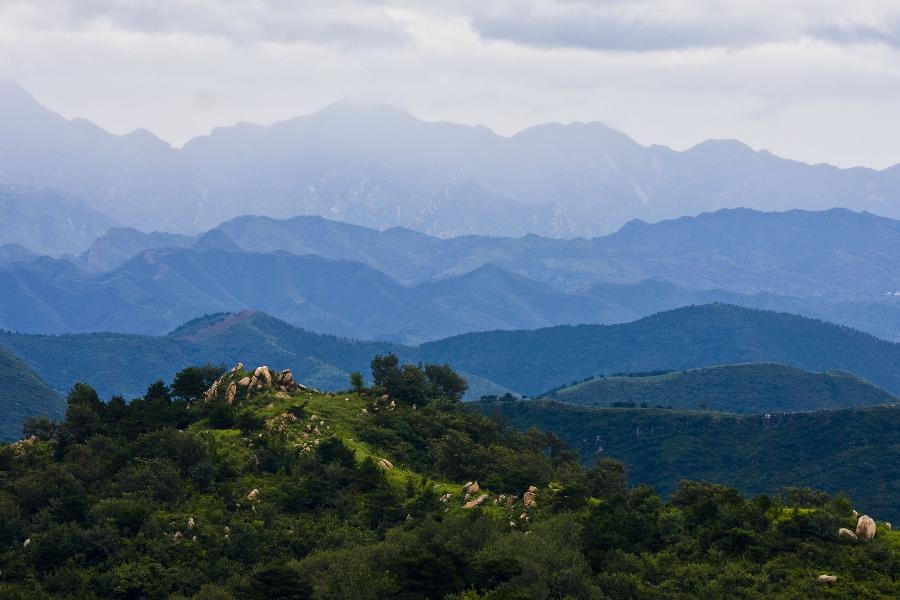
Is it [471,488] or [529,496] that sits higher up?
[529,496]

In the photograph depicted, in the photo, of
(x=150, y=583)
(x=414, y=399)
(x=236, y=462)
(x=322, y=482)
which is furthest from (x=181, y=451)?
(x=414, y=399)

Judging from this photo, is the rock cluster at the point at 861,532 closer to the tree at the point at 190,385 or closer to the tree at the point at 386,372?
the tree at the point at 386,372

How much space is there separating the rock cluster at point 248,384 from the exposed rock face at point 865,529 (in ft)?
157

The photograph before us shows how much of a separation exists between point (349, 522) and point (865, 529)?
31.8 metres

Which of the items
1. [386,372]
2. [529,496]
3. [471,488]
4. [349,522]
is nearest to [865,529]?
[529,496]

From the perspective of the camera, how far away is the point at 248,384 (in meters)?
105

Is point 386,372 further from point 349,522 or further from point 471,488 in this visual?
point 349,522

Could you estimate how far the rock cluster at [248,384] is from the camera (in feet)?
343

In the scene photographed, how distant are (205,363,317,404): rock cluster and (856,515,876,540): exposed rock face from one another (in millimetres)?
48002

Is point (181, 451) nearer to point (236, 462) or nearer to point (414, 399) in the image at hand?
point (236, 462)

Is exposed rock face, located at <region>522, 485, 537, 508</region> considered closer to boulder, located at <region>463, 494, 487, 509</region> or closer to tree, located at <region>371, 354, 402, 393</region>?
boulder, located at <region>463, 494, 487, 509</region>

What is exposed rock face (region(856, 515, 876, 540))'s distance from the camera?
243 ft

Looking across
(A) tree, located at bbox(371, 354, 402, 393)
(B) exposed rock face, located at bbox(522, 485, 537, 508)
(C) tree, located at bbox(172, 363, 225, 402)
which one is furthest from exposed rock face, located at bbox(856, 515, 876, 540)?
(C) tree, located at bbox(172, 363, 225, 402)

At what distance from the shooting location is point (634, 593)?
68312 mm
